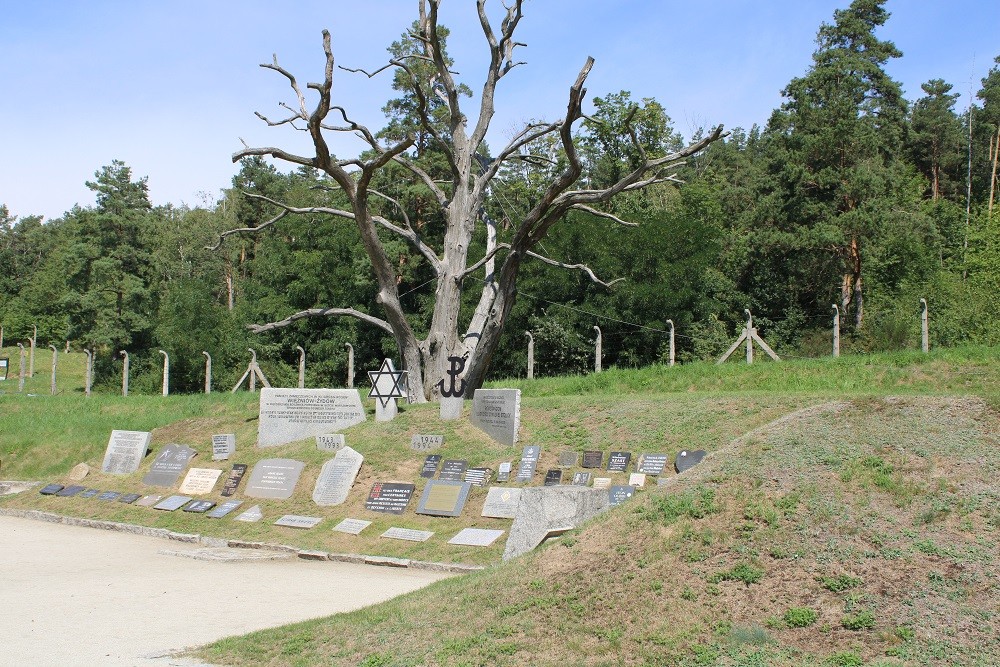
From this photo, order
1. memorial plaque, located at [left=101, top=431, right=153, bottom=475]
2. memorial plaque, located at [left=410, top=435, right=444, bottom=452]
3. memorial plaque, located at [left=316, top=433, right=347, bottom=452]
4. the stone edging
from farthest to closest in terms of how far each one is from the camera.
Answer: memorial plaque, located at [left=101, top=431, right=153, bottom=475], memorial plaque, located at [left=316, top=433, right=347, bottom=452], memorial plaque, located at [left=410, top=435, right=444, bottom=452], the stone edging

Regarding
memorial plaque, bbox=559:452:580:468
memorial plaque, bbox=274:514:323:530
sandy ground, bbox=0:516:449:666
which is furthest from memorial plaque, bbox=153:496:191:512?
memorial plaque, bbox=559:452:580:468

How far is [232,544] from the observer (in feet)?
53.3

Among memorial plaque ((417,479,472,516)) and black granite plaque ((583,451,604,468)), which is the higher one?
black granite plaque ((583,451,604,468))

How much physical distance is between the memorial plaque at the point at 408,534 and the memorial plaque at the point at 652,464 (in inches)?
149

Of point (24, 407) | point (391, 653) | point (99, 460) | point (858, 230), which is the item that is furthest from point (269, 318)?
point (391, 653)

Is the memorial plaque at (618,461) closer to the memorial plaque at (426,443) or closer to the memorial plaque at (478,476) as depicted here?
the memorial plaque at (478,476)

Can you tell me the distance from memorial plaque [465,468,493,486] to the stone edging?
9.60 feet

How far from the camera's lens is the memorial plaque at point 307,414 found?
20891 millimetres

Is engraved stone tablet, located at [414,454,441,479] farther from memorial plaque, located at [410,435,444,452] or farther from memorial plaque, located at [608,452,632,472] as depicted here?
memorial plaque, located at [608,452,632,472]

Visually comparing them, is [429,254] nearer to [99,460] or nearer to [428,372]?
[428,372]

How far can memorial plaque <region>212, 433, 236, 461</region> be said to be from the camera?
20828mm

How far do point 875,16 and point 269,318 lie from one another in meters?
33.8

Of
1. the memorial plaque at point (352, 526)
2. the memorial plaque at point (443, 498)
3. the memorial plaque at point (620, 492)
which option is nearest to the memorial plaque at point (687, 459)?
the memorial plaque at point (620, 492)

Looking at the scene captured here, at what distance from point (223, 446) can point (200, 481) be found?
3.92 feet
